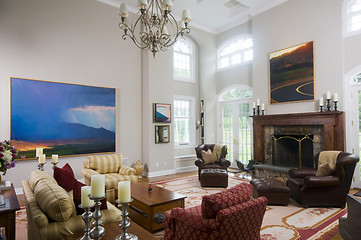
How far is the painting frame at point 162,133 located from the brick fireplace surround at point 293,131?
257 centimetres

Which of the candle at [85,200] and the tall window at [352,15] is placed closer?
the candle at [85,200]

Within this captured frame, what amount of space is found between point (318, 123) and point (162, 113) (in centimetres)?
407

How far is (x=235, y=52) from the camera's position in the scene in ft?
25.8

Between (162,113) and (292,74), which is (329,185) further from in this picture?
(162,113)

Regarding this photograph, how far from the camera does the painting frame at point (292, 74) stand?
5.69 meters

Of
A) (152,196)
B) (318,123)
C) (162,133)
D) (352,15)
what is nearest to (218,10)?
(352,15)

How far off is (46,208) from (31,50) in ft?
14.6

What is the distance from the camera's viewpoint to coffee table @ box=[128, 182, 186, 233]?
3.11 m

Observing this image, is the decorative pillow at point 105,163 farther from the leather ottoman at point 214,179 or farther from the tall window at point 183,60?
the tall window at point 183,60

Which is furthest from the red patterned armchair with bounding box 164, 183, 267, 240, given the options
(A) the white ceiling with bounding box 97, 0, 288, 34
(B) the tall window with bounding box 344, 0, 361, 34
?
(A) the white ceiling with bounding box 97, 0, 288, 34

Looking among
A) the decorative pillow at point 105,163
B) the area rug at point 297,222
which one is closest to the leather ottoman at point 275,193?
the area rug at point 297,222

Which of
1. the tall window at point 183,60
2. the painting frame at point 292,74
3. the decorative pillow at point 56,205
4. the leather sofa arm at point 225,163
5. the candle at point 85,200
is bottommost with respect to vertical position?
the leather sofa arm at point 225,163

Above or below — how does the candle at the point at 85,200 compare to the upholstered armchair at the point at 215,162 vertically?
above

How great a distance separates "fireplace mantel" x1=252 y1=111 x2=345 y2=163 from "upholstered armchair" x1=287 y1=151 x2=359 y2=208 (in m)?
1.13
